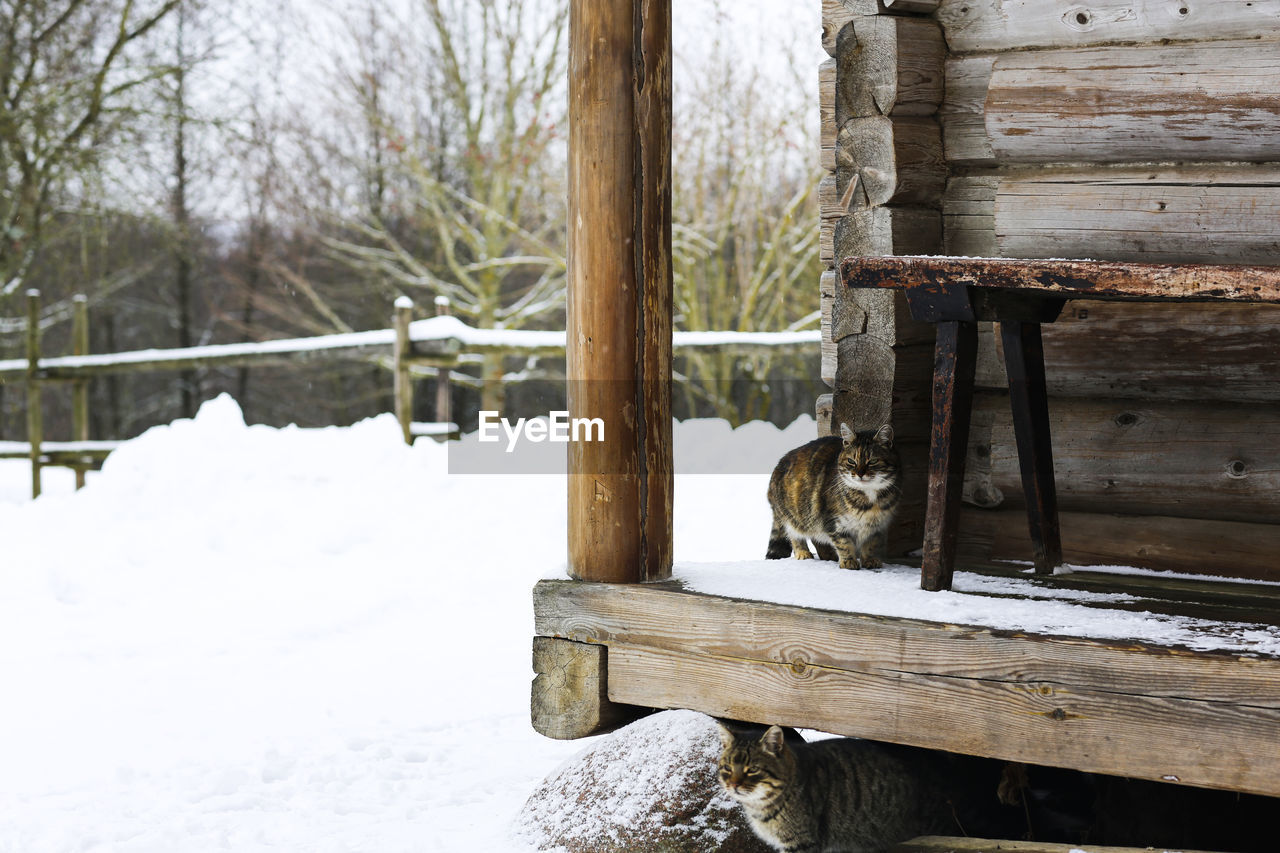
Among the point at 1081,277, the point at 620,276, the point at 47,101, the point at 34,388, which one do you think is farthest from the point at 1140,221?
the point at 47,101

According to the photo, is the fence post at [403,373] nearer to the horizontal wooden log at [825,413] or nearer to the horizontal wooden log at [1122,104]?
the horizontal wooden log at [825,413]

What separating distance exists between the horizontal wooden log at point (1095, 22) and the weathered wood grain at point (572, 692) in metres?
2.32

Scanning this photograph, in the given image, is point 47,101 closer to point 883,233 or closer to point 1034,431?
point 883,233

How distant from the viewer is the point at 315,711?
5.73 metres

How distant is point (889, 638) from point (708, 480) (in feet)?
20.6

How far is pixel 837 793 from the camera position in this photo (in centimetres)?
370

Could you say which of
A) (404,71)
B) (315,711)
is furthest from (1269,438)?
(404,71)

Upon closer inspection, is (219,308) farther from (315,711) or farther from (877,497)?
(877,497)

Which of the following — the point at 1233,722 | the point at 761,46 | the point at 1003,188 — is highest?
the point at 761,46

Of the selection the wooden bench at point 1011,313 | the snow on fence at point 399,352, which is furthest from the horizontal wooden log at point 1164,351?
the snow on fence at point 399,352

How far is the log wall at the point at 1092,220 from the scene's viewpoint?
3.83m

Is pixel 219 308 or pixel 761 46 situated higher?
pixel 761 46

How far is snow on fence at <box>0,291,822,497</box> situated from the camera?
34.5 ft

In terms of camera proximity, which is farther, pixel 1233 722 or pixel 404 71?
pixel 404 71
